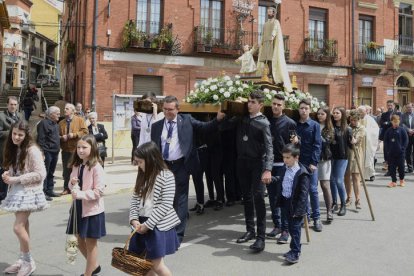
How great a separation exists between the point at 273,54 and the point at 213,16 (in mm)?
12489

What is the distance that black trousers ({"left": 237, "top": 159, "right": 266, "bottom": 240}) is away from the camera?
216 inches

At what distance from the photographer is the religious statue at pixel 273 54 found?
8.02 metres

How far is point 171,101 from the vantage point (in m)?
5.31

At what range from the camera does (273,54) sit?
8.19 metres

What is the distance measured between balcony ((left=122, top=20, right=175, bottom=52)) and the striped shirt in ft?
45.5

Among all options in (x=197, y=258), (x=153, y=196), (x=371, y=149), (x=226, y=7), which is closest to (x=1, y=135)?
(x=197, y=258)

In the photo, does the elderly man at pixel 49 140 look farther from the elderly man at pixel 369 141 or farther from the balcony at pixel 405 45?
the balcony at pixel 405 45

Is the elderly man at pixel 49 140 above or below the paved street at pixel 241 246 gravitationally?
above

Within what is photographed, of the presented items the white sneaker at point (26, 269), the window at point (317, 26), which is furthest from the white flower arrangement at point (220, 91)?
the window at point (317, 26)

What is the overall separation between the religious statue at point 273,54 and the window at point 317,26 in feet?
47.2

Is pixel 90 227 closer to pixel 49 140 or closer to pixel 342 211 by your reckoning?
pixel 342 211

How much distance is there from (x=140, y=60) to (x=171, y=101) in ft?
44.9

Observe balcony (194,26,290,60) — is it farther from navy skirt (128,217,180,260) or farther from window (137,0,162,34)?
navy skirt (128,217,180,260)

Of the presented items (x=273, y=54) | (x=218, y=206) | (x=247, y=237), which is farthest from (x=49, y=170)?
(x=273, y=54)
